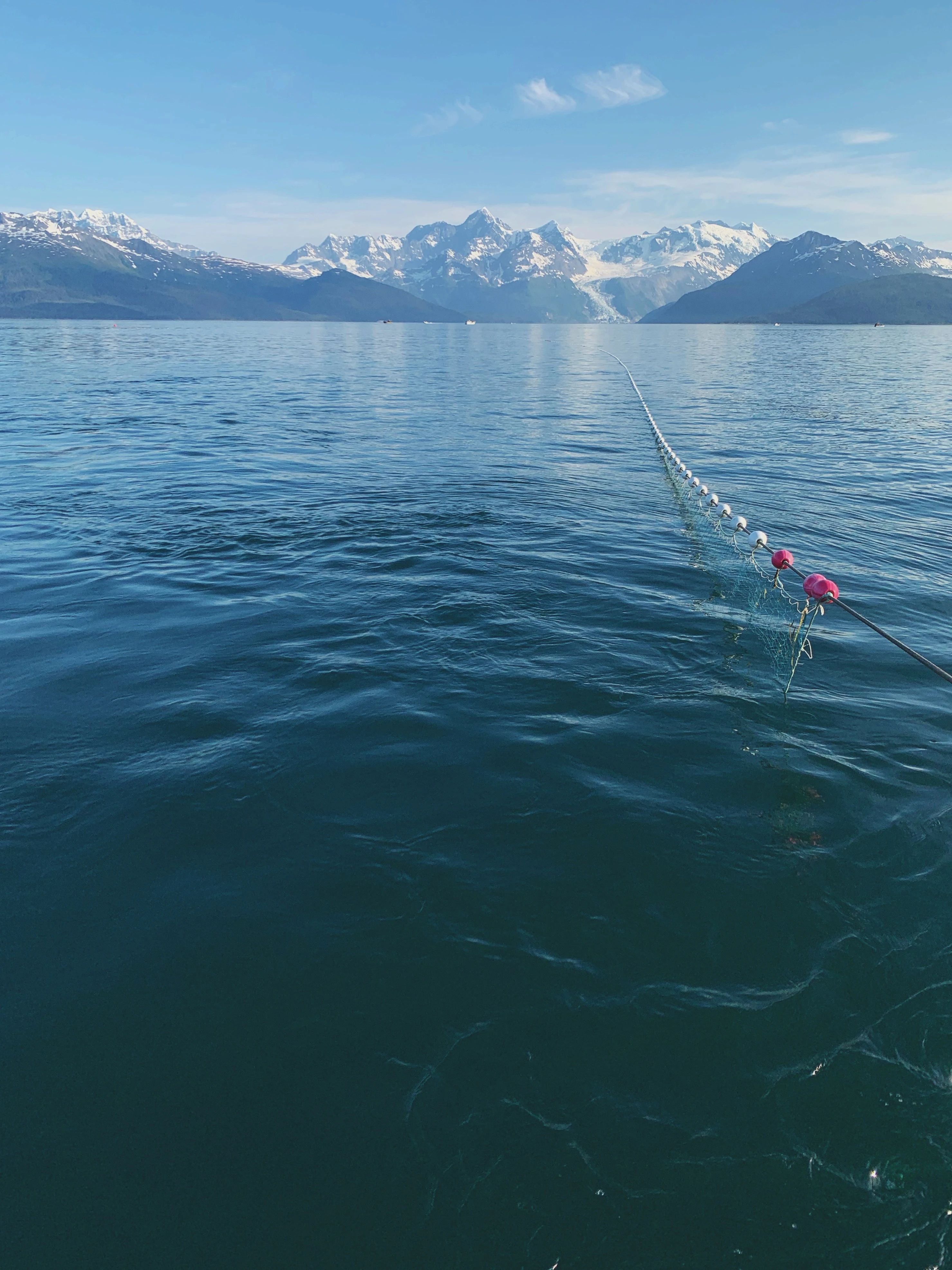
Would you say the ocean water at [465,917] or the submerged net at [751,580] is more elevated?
the submerged net at [751,580]

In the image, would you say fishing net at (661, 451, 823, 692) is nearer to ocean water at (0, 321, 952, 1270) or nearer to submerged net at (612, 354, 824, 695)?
submerged net at (612, 354, 824, 695)

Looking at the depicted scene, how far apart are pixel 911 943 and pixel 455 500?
2131 cm

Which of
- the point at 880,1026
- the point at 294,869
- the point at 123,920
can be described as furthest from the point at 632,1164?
the point at 123,920

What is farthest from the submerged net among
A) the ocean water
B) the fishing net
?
the ocean water

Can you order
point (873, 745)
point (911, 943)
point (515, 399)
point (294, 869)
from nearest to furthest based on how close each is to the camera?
point (911, 943), point (294, 869), point (873, 745), point (515, 399)

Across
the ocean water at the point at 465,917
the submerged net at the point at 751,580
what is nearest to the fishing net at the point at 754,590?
the submerged net at the point at 751,580

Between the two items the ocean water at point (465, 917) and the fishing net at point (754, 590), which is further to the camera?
the fishing net at point (754, 590)

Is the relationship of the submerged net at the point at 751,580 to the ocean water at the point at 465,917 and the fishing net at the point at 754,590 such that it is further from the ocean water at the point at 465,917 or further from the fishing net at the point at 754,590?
the ocean water at the point at 465,917

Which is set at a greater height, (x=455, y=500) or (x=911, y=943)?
(x=455, y=500)

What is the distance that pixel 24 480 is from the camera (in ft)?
91.5

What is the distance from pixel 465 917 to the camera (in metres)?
7.82

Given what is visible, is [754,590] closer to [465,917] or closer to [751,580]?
[751,580]

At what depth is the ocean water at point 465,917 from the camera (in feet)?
17.6

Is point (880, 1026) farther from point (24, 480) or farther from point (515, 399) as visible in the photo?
point (515, 399)
